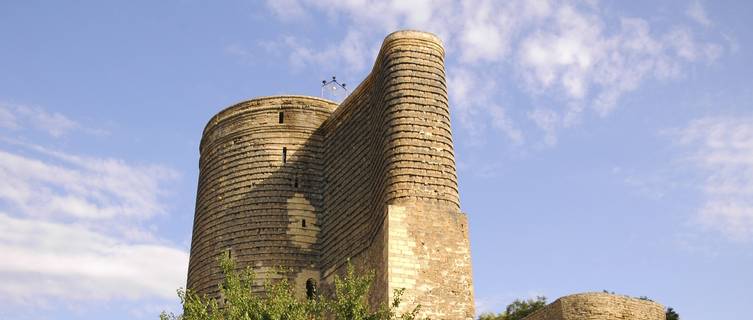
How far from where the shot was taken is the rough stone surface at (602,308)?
18.3 m

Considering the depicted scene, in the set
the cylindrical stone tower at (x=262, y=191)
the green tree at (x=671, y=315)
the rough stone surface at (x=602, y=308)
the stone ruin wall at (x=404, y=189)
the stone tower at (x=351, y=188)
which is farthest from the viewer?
the green tree at (x=671, y=315)

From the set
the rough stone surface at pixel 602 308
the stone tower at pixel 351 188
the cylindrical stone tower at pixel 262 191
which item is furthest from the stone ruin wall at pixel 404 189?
the rough stone surface at pixel 602 308

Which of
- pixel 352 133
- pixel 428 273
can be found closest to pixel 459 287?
pixel 428 273

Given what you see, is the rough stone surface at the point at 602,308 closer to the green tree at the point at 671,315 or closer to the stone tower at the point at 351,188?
the stone tower at the point at 351,188

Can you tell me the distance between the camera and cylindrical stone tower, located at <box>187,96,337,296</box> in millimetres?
25109

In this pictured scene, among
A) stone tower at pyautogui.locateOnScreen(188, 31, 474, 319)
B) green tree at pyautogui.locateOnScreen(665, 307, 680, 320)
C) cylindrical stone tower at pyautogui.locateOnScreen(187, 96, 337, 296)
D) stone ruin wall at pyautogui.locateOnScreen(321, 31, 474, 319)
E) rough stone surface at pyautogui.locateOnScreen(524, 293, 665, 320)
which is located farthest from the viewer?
green tree at pyautogui.locateOnScreen(665, 307, 680, 320)

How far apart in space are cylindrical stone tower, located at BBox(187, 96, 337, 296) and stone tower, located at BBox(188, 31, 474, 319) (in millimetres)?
34

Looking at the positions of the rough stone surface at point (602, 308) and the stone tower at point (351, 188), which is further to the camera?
the stone tower at point (351, 188)

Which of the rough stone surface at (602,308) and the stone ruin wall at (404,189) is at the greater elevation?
the stone ruin wall at (404,189)

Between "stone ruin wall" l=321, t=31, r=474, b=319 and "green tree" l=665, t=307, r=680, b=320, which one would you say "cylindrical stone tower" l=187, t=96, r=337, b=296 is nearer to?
"stone ruin wall" l=321, t=31, r=474, b=319

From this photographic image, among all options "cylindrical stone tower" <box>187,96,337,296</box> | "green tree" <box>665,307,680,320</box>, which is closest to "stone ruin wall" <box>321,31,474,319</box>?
"cylindrical stone tower" <box>187,96,337,296</box>

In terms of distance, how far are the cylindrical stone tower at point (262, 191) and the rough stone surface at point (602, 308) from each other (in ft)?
27.5

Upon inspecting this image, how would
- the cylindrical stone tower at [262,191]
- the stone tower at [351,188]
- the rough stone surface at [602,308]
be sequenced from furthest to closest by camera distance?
the cylindrical stone tower at [262,191]
the stone tower at [351,188]
the rough stone surface at [602,308]

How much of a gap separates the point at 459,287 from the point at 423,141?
368 cm
